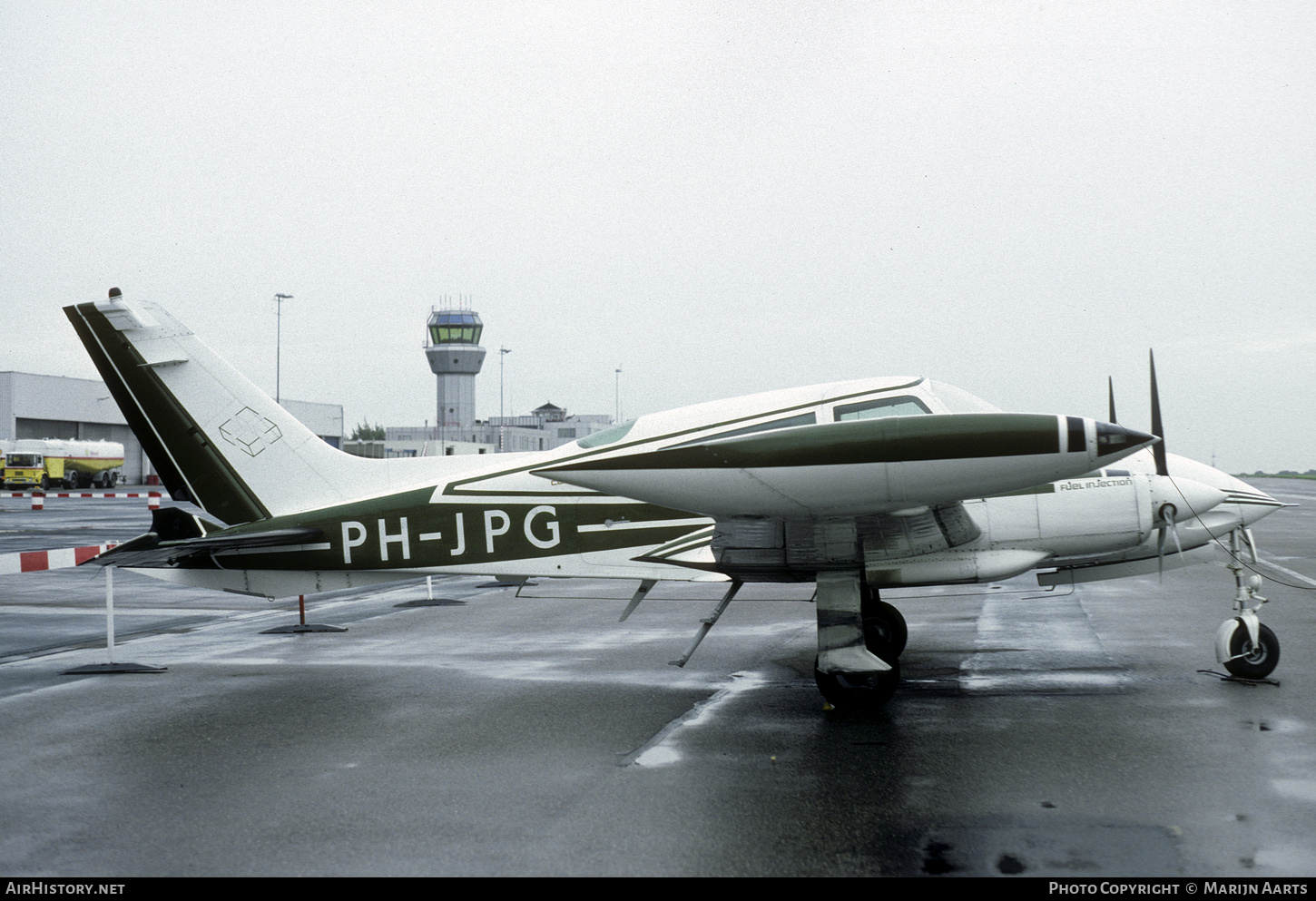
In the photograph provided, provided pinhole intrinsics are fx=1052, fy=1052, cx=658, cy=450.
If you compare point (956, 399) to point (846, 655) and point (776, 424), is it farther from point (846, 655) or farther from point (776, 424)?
point (846, 655)

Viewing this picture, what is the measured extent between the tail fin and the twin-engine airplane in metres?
0.02

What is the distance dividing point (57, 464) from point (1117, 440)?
64.1 meters

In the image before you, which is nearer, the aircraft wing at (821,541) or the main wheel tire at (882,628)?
the aircraft wing at (821,541)

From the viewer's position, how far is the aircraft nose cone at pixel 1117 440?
237 inches

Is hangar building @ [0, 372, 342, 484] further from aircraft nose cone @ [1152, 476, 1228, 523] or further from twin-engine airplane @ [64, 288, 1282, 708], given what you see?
aircraft nose cone @ [1152, 476, 1228, 523]

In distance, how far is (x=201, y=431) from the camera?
9211 millimetres

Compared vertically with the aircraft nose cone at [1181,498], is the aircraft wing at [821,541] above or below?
below

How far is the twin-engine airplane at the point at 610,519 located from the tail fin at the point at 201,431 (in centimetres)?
2

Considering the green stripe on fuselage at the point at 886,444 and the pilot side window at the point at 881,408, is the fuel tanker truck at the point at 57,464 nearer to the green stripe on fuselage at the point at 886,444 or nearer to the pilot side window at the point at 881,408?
the pilot side window at the point at 881,408

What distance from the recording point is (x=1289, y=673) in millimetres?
8219

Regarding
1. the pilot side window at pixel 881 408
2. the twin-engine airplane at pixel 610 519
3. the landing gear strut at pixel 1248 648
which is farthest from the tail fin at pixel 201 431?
the landing gear strut at pixel 1248 648

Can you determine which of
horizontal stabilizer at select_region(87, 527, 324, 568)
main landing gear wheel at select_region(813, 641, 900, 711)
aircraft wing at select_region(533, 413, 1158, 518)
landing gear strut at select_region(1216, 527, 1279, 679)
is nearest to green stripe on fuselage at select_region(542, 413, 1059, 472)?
aircraft wing at select_region(533, 413, 1158, 518)

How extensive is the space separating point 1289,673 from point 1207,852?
15.1ft

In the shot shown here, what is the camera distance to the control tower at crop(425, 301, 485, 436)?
110500 millimetres
